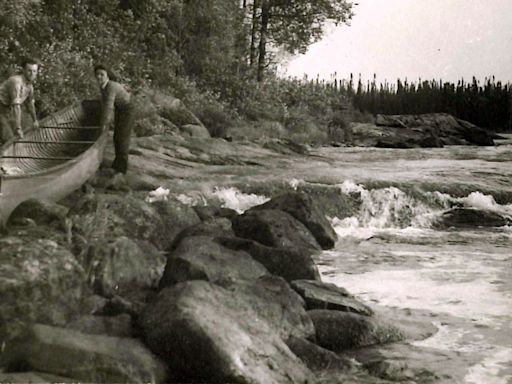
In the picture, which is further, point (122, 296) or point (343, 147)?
point (343, 147)

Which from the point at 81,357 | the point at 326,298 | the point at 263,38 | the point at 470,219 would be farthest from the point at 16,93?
the point at 263,38

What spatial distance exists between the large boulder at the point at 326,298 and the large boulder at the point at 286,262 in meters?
0.39

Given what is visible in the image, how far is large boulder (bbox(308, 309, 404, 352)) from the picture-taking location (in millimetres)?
5730

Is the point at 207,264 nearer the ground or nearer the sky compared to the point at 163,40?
nearer the ground

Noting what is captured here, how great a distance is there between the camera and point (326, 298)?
629cm

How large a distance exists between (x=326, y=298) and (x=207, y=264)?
1.20m

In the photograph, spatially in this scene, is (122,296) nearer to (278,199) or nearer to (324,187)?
(278,199)

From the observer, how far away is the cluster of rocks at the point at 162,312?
4547 millimetres

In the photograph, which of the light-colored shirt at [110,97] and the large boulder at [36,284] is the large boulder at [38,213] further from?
the light-colored shirt at [110,97]

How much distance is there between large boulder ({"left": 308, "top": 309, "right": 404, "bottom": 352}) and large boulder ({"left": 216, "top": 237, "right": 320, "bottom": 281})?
1.13m

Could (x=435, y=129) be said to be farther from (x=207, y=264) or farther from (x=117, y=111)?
(x=207, y=264)

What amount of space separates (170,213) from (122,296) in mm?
2752

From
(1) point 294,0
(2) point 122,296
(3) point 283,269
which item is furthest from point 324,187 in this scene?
(1) point 294,0

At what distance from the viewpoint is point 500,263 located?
30.1 feet
